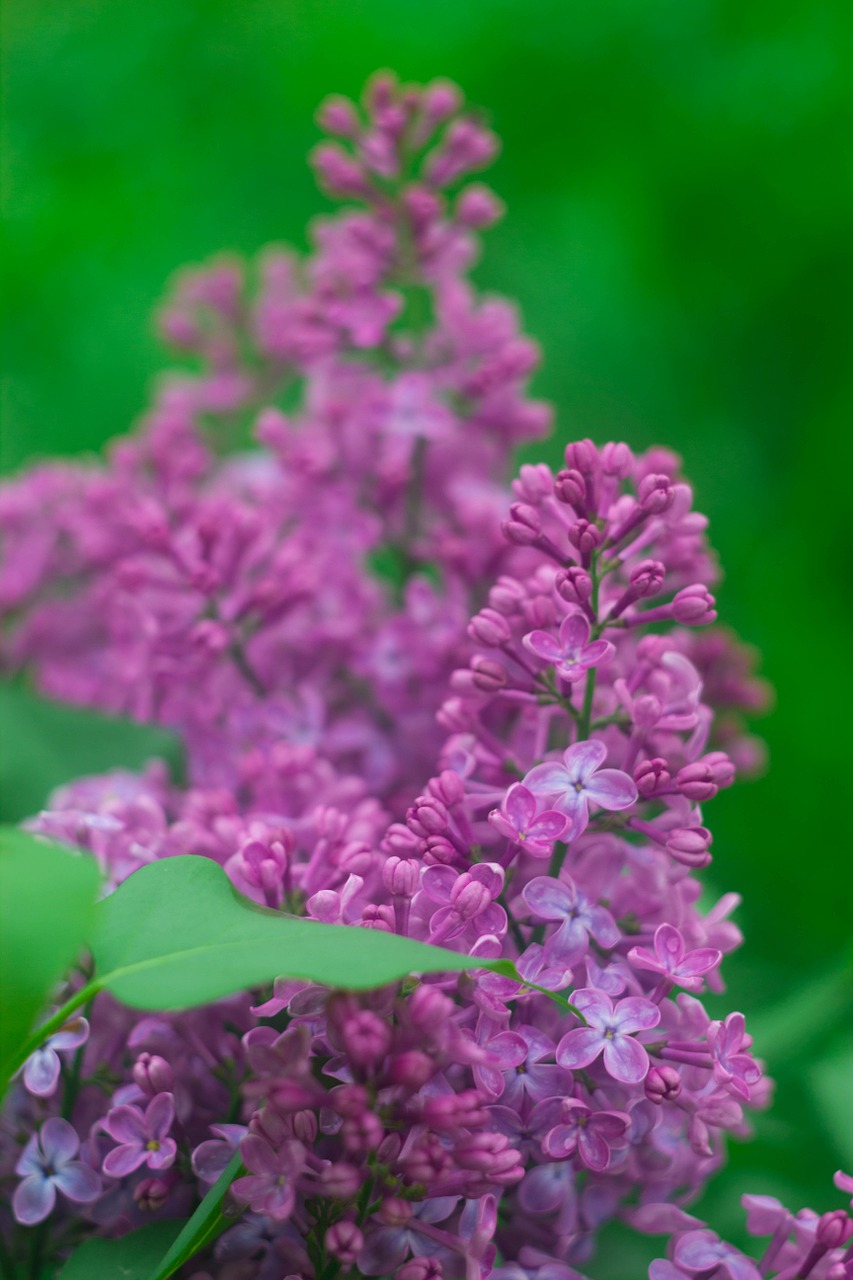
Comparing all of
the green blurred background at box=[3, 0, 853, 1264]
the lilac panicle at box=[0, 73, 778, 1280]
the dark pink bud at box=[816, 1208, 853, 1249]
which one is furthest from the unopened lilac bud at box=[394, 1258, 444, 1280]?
the green blurred background at box=[3, 0, 853, 1264]

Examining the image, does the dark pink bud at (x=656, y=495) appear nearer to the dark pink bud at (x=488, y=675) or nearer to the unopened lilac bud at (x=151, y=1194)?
the dark pink bud at (x=488, y=675)

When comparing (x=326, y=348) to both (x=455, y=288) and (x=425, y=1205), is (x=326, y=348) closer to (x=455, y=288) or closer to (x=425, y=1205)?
(x=455, y=288)

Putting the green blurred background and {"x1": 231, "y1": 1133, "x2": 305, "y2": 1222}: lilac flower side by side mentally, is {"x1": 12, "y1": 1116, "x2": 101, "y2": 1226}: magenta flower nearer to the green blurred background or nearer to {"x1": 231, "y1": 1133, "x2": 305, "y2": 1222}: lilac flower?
{"x1": 231, "y1": 1133, "x2": 305, "y2": 1222}: lilac flower

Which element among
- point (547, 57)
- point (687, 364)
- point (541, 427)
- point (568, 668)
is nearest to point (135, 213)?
point (547, 57)

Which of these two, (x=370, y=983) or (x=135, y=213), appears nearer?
(x=370, y=983)

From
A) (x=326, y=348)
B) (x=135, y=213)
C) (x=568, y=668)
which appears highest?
(x=135, y=213)

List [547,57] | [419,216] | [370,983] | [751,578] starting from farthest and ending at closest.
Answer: [547,57]
[751,578]
[419,216]
[370,983]

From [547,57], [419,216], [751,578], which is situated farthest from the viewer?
[547,57]

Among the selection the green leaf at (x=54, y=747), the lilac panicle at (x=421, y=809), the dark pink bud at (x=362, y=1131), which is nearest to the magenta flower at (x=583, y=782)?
the lilac panicle at (x=421, y=809)
